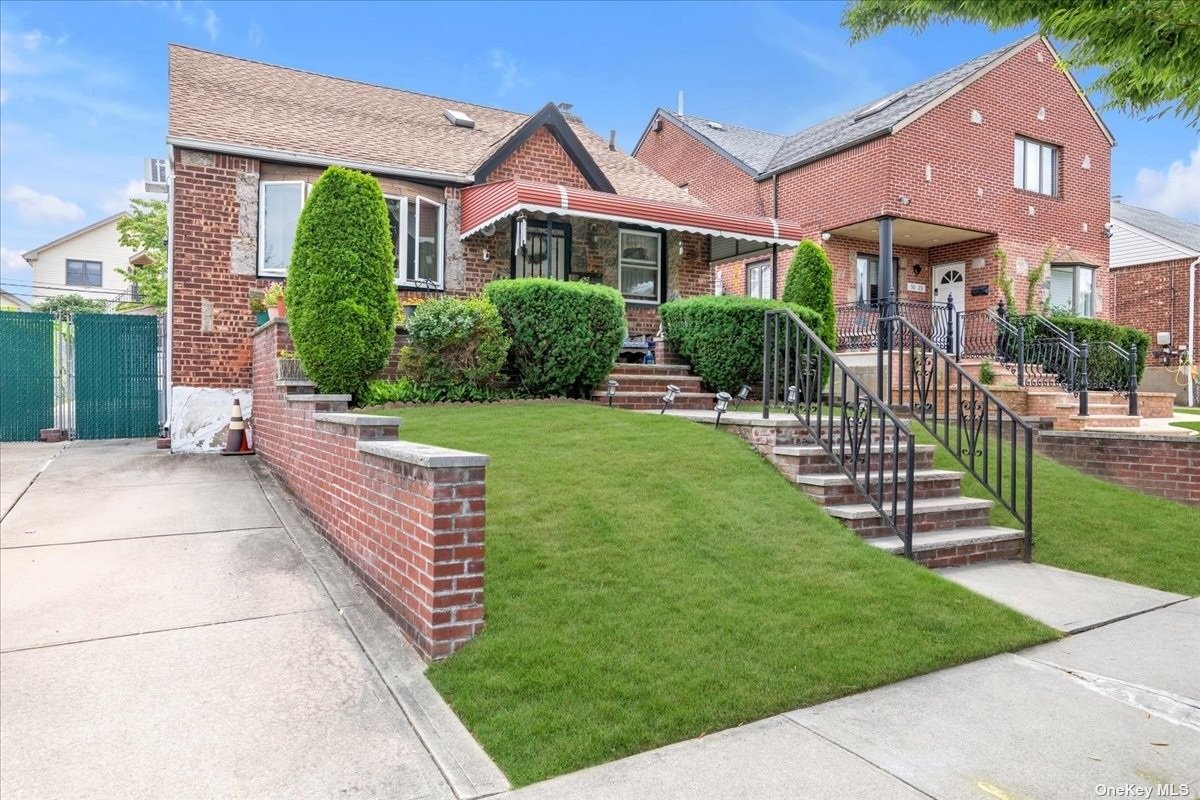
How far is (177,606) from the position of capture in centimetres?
423

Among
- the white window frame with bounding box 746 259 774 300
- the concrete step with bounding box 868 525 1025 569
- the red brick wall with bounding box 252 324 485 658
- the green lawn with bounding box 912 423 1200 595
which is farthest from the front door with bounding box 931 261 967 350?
the red brick wall with bounding box 252 324 485 658

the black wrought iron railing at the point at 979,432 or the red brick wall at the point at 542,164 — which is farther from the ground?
the red brick wall at the point at 542,164

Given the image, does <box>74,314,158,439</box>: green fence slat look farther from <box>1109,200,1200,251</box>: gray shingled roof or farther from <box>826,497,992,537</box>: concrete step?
<box>1109,200,1200,251</box>: gray shingled roof

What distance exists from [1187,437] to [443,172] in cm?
1022

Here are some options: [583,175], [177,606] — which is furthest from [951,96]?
[177,606]

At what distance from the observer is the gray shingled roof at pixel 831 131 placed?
1698cm

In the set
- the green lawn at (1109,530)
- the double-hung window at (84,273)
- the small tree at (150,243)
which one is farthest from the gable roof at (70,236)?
the green lawn at (1109,530)

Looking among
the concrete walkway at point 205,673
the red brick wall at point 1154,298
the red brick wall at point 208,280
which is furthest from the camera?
the red brick wall at point 1154,298

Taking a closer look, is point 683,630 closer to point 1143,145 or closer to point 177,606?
point 177,606

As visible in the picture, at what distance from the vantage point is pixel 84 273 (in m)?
37.5

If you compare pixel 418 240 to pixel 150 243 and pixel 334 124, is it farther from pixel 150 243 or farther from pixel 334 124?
pixel 150 243

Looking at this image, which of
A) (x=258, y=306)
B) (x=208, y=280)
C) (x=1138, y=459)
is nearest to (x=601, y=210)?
(x=258, y=306)

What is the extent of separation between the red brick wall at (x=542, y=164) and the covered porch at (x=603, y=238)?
78cm

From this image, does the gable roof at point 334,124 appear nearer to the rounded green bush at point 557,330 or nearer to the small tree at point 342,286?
the small tree at point 342,286
